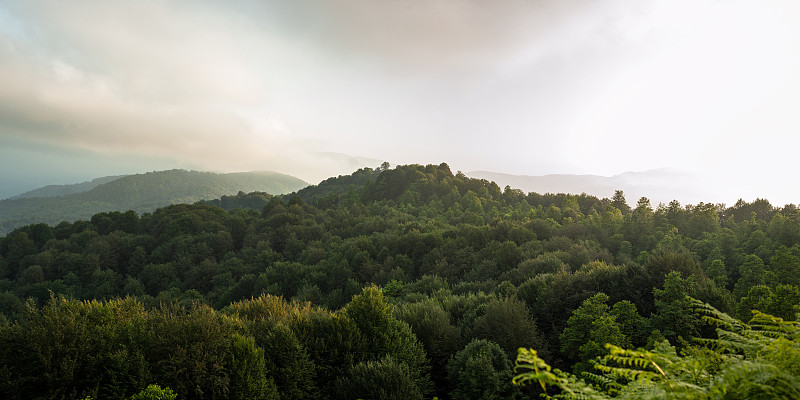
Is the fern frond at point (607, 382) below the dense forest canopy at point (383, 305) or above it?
above

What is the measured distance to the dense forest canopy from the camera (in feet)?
46.3

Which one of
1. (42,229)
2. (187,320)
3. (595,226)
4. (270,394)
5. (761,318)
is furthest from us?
(42,229)

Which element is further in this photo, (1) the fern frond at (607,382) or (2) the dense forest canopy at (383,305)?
(2) the dense forest canopy at (383,305)

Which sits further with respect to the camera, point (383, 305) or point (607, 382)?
point (383, 305)

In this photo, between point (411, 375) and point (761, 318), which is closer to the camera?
point (761, 318)

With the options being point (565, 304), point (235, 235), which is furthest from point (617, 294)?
point (235, 235)

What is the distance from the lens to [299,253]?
60531 mm

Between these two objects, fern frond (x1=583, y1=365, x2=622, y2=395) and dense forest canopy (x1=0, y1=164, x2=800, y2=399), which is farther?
dense forest canopy (x1=0, y1=164, x2=800, y2=399)

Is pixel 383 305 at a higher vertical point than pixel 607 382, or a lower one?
lower

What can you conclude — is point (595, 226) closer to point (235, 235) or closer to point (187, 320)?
point (187, 320)

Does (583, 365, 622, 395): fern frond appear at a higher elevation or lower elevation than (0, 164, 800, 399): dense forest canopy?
higher

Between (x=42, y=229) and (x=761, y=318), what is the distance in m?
101

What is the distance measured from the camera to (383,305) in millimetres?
20312

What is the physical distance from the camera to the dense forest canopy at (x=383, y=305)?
14109 millimetres
